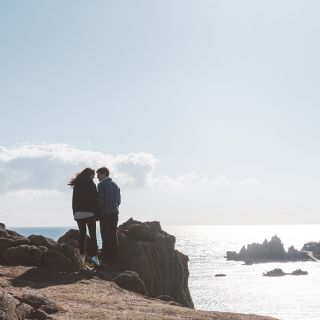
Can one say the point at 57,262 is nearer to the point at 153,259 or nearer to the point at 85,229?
the point at 85,229

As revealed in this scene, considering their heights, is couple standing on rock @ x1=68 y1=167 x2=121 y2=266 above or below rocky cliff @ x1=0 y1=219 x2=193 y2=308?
above

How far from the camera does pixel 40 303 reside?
1257 cm

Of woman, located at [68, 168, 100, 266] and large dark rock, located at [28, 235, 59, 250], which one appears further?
large dark rock, located at [28, 235, 59, 250]

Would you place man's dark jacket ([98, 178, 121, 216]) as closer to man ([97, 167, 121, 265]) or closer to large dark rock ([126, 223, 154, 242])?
man ([97, 167, 121, 265])

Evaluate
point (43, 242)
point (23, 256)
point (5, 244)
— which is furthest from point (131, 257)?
point (5, 244)

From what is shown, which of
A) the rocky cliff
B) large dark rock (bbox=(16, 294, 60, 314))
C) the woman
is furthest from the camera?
the woman

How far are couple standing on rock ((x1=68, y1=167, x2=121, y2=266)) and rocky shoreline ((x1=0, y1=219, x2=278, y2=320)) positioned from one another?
835 mm

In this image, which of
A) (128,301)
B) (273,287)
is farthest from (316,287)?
(128,301)

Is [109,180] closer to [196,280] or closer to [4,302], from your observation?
[4,302]

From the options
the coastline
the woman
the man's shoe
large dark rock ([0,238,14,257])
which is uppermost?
the woman

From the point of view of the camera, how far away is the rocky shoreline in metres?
12.7

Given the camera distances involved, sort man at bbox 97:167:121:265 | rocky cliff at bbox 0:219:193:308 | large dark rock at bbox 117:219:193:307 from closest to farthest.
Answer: rocky cliff at bbox 0:219:193:308 → man at bbox 97:167:121:265 → large dark rock at bbox 117:219:193:307

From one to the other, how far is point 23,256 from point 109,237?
4.35 meters

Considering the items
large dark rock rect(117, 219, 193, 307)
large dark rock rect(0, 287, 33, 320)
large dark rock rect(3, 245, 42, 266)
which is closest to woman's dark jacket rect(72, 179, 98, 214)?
large dark rock rect(3, 245, 42, 266)
